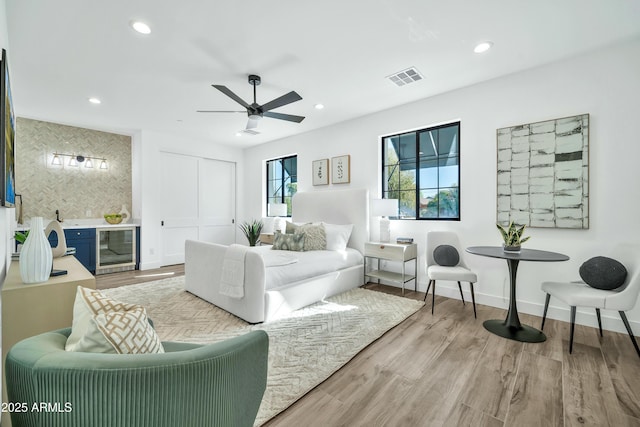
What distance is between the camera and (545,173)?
2951 millimetres

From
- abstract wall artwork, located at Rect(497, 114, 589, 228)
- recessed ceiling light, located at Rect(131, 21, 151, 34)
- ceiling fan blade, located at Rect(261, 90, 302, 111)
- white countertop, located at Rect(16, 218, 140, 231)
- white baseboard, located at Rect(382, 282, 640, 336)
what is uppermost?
recessed ceiling light, located at Rect(131, 21, 151, 34)

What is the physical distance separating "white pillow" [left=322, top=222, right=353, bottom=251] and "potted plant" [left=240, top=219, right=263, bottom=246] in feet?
7.58

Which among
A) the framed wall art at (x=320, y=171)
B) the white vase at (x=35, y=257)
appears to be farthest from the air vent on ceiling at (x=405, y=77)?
the white vase at (x=35, y=257)

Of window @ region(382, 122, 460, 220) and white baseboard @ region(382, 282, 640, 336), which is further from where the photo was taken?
window @ region(382, 122, 460, 220)

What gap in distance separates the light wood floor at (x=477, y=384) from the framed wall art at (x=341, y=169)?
2758mm

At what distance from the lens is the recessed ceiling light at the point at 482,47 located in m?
2.58

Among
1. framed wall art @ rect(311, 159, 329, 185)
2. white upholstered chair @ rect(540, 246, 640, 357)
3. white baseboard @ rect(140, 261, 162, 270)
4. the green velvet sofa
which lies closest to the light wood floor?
white upholstered chair @ rect(540, 246, 640, 357)

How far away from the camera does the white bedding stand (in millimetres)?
2914

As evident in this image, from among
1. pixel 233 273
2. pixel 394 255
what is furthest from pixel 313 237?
pixel 233 273

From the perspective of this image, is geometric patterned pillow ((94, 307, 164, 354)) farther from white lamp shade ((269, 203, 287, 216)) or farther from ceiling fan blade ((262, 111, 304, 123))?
white lamp shade ((269, 203, 287, 216))

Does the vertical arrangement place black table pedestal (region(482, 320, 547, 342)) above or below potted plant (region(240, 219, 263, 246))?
below

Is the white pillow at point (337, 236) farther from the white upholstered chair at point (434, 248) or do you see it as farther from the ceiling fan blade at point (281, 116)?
the ceiling fan blade at point (281, 116)

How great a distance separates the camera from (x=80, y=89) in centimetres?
350

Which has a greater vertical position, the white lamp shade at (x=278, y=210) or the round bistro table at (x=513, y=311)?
the white lamp shade at (x=278, y=210)
